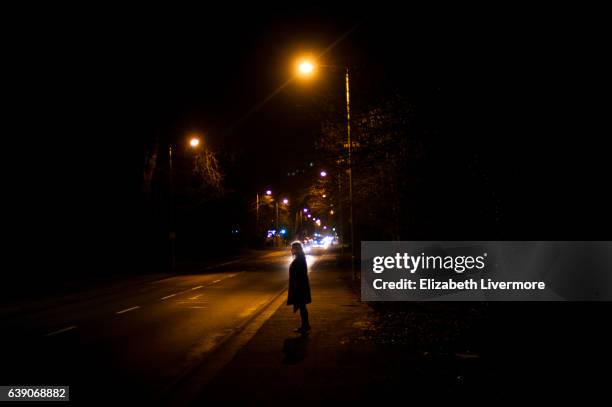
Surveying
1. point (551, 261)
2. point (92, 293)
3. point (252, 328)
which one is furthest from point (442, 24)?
point (92, 293)

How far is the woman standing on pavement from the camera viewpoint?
1252 cm

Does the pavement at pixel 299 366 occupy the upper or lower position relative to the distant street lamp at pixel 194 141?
lower

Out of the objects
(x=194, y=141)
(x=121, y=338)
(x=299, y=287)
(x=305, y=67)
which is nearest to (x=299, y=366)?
(x=299, y=287)

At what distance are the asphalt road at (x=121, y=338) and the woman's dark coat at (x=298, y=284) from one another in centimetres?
151

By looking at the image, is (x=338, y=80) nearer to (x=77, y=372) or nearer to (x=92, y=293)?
(x=77, y=372)

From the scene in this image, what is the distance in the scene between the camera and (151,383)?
27.6 feet

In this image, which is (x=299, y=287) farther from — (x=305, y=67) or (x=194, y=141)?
(x=194, y=141)

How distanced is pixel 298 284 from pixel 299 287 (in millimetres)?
85

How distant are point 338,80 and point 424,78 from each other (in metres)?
5.40

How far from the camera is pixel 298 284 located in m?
12.8

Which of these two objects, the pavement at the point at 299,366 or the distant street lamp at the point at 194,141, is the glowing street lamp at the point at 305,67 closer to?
the pavement at the point at 299,366

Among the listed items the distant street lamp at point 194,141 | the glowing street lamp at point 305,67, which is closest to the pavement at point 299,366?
the glowing street lamp at point 305,67

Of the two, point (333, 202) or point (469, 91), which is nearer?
point (469, 91)

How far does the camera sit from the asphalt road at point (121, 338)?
28.2 ft
